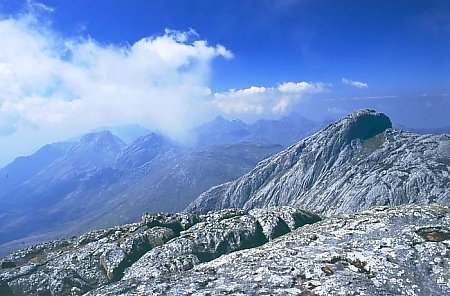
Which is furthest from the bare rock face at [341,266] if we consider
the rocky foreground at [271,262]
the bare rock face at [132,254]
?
the bare rock face at [132,254]

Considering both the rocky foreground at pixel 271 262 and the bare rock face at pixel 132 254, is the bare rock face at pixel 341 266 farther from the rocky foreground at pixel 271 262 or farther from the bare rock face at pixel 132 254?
the bare rock face at pixel 132 254

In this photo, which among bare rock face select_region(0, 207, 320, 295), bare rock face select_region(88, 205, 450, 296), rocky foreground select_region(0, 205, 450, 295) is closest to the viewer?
bare rock face select_region(88, 205, 450, 296)

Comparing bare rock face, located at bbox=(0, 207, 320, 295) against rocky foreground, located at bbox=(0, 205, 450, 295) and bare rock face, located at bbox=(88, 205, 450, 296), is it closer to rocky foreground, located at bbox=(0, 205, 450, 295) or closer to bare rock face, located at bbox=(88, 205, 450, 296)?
rocky foreground, located at bbox=(0, 205, 450, 295)

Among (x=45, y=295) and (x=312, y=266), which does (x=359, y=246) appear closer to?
(x=312, y=266)

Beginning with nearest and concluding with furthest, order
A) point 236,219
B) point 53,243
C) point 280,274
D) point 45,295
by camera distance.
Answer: point 280,274 < point 45,295 < point 236,219 < point 53,243

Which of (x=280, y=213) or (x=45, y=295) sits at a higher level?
(x=280, y=213)

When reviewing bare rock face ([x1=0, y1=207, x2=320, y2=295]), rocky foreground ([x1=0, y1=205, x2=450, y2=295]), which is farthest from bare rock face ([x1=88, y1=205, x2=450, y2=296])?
bare rock face ([x1=0, y1=207, x2=320, y2=295])

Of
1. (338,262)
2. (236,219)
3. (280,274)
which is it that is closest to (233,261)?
(280,274)
